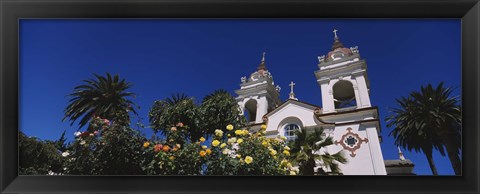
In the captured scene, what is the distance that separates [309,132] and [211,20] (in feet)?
5.31

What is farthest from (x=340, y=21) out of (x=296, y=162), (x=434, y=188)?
(x=434, y=188)

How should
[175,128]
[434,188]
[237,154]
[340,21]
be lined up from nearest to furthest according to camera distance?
1. [434,188]
2. [340,21]
3. [237,154]
4. [175,128]

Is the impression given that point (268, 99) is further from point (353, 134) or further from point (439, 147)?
point (439, 147)

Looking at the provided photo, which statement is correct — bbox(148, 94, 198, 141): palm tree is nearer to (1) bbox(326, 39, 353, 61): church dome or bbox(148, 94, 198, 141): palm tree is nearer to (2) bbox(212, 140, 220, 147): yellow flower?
(2) bbox(212, 140, 220, 147): yellow flower

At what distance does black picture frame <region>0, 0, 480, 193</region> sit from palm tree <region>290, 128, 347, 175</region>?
1.24 feet

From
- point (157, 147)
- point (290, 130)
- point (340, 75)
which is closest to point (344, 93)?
point (340, 75)

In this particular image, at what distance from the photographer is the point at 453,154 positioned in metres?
2.16

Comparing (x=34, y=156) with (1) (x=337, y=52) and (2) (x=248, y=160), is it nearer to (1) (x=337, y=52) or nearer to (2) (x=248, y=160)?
(2) (x=248, y=160)

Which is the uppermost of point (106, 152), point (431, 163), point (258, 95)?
point (258, 95)

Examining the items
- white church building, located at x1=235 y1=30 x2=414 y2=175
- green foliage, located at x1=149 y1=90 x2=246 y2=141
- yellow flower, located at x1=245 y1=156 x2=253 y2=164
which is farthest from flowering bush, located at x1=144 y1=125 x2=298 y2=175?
white church building, located at x1=235 y1=30 x2=414 y2=175

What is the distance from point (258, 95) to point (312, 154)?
1.24m

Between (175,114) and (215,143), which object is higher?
(175,114)

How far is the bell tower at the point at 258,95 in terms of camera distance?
3051 mm
